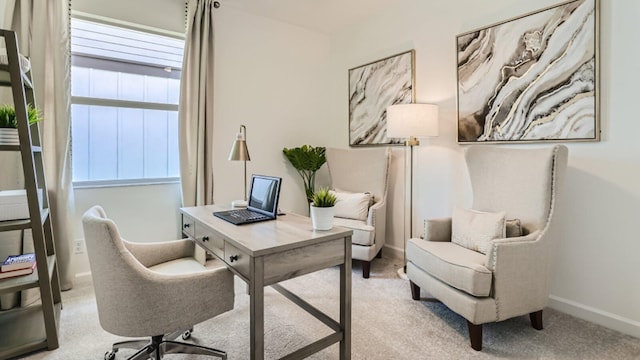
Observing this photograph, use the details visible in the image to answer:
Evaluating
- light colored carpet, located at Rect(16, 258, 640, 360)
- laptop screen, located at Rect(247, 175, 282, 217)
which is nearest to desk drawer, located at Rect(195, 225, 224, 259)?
laptop screen, located at Rect(247, 175, 282, 217)

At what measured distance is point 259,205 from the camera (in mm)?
2090

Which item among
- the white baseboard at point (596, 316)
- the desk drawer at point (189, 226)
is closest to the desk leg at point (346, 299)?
the desk drawer at point (189, 226)

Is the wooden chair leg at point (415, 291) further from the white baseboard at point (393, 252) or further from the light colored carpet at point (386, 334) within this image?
the white baseboard at point (393, 252)

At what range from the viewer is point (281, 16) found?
148 inches

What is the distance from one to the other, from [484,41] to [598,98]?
974mm

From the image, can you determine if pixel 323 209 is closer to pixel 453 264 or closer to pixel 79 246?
pixel 453 264

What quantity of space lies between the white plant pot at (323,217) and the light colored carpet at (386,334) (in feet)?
2.58

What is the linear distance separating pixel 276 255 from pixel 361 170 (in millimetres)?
2311

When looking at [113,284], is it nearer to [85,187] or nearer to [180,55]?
[85,187]

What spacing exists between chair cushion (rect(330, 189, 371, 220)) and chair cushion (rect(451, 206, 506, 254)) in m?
0.95

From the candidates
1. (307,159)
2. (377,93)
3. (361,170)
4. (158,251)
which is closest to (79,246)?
(158,251)

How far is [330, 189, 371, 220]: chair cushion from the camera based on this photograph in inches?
130

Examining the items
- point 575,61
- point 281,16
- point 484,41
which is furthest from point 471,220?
point 281,16

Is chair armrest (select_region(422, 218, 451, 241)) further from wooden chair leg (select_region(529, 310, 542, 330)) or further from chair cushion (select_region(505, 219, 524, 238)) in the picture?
wooden chair leg (select_region(529, 310, 542, 330))
